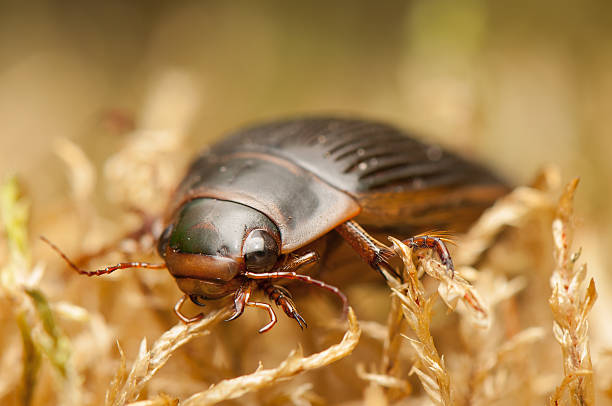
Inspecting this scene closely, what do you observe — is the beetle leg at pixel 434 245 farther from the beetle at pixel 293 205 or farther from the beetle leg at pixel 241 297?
the beetle leg at pixel 241 297

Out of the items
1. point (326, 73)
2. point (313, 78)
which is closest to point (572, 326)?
point (313, 78)

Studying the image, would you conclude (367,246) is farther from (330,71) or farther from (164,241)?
(330,71)

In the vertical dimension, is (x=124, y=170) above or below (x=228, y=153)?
below

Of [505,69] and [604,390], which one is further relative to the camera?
[505,69]

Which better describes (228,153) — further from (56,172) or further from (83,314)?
(56,172)

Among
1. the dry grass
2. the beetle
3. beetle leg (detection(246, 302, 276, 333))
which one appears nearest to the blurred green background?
the dry grass

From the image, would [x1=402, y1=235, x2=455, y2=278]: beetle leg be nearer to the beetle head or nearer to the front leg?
the front leg

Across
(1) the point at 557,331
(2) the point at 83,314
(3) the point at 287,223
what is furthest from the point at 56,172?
(1) the point at 557,331
